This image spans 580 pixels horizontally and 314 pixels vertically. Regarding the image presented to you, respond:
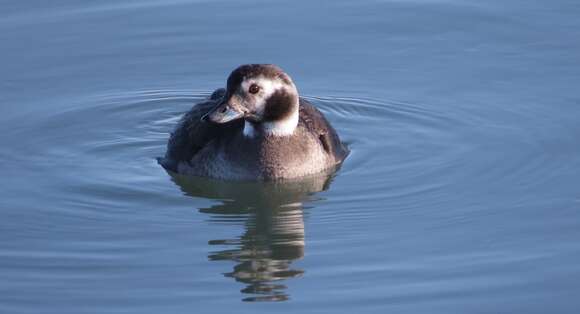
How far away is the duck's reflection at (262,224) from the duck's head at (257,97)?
35.6 inches

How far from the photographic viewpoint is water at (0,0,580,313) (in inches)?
567

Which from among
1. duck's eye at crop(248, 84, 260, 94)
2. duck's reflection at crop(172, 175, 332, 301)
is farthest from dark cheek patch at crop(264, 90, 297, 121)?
duck's reflection at crop(172, 175, 332, 301)

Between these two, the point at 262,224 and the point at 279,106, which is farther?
the point at 279,106

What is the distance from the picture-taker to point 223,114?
56.0 ft

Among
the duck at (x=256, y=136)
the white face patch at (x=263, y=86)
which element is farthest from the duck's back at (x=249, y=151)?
the white face patch at (x=263, y=86)

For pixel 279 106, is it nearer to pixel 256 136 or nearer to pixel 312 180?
pixel 256 136

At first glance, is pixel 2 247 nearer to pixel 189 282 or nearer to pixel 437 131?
pixel 189 282

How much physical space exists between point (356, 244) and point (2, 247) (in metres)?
3.84

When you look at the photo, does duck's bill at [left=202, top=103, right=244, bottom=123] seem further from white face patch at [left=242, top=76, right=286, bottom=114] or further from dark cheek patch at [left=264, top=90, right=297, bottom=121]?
dark cheek patch at [left=264, top=90, right=297, bottom=121]

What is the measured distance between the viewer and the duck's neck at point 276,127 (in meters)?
17.6

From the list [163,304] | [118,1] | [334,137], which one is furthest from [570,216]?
[118,1]

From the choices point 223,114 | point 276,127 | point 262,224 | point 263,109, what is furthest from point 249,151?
point 262,224

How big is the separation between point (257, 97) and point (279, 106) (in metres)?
0.35

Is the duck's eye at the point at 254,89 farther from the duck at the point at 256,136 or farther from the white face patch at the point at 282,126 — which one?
the white face patch at the point at 282,126
